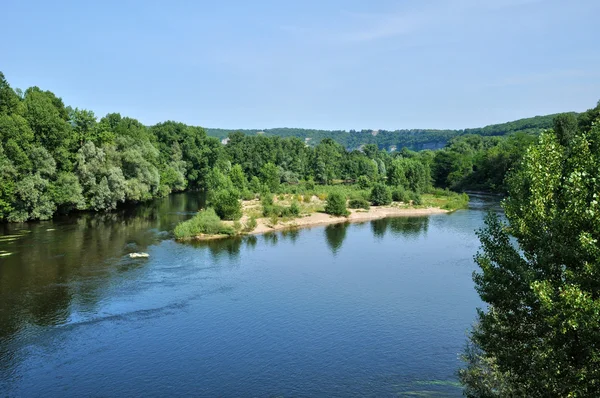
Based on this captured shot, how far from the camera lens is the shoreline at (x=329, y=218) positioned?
60856mm

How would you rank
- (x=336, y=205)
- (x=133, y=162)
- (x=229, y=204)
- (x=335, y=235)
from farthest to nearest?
(x=133, y=162), (x=336, y=205), (x=229, y=204), (x=335, y=235)

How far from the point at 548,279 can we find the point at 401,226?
50.9 metres

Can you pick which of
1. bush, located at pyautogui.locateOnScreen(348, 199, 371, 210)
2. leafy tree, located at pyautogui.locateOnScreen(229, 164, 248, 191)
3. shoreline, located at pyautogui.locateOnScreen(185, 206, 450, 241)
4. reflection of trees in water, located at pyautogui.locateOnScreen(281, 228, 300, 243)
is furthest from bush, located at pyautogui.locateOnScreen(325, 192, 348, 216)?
leafy tree, located at pyautogui.locateOnScreen(229, 164, 248, 191)

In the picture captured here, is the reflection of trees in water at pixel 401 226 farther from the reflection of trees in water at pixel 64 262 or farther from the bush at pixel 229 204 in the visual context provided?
the reflection of trees in water at pixel 64 262

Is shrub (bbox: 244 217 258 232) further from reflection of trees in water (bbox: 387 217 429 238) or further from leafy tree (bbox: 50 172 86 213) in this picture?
leafy tree (bbox: 50 172 86 213)

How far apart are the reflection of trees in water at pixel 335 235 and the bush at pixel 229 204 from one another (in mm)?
12171

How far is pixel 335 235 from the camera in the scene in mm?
58875

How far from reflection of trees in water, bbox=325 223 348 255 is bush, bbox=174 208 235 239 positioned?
12.0 m

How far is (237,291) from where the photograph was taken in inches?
1409

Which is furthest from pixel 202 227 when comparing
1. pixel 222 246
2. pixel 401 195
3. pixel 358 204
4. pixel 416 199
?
pixel 416 199

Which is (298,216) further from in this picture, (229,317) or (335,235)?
(229,317)

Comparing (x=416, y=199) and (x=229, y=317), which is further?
(x=416, y=199)

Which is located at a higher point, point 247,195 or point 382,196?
point 247,195

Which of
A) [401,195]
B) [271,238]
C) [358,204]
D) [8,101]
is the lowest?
[271,238]
